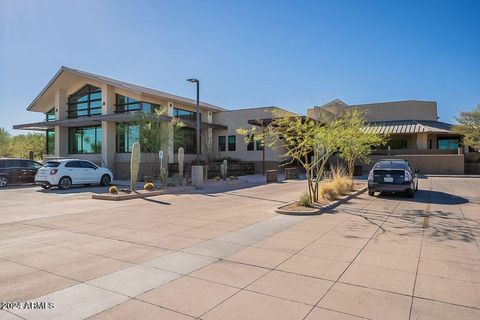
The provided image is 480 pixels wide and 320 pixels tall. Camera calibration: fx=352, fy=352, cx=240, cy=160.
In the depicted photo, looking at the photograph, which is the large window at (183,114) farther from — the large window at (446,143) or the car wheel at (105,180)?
the large window at (446,143)

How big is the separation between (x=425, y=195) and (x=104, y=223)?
1341cm

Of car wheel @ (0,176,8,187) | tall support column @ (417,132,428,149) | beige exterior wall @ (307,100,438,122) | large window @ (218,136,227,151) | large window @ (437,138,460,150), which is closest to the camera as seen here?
car wheel @ (0,176,8,187)

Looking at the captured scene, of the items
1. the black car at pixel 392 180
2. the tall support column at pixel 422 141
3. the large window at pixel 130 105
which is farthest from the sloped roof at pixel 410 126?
the large window at pixel 130 105

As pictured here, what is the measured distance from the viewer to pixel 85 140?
3006 cm

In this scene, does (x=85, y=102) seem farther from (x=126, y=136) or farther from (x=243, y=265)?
(x=243, y=265)

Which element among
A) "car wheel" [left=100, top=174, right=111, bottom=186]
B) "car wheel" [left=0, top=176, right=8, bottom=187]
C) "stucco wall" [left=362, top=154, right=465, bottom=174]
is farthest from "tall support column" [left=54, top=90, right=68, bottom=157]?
"stucco wall" [left=362, top=154, right=465, bottom=174]

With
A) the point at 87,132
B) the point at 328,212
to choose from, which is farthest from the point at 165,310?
the point at 87,132

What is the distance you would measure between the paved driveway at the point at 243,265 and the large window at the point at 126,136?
1632 centimetres

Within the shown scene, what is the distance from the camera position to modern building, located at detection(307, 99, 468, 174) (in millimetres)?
30750

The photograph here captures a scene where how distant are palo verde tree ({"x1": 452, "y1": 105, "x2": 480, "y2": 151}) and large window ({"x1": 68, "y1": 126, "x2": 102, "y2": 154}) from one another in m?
32.0

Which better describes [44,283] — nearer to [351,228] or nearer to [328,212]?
[351,228]

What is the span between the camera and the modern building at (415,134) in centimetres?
3075

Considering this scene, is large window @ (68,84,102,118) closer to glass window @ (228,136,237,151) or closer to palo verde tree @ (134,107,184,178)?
palo verde tree @ (134,107,184,178)

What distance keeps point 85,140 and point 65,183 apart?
11458 millimetres
